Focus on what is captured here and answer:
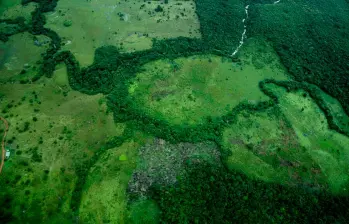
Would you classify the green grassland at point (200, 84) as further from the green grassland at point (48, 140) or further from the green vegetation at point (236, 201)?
the green vegetation at point (236, 201)

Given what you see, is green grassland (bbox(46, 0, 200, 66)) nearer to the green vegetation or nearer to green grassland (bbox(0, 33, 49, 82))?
green grassland (bbox(0, 33, 49, 82))

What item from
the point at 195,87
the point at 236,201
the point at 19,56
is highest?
the point at 19,56

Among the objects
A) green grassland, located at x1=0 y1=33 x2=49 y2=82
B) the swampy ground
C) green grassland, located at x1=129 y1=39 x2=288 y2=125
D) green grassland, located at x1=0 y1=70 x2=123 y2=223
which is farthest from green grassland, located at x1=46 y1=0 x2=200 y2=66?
green grassland, located at x1=0 y1=70 x2=123 y2=223

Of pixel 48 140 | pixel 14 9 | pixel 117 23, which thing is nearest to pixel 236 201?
pixel 48 140

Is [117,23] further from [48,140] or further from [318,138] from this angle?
[318,138]

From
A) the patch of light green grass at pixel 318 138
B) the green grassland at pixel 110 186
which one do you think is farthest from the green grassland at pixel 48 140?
the patch of light green grass at pixel 318 138

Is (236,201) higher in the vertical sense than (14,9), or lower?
lower
